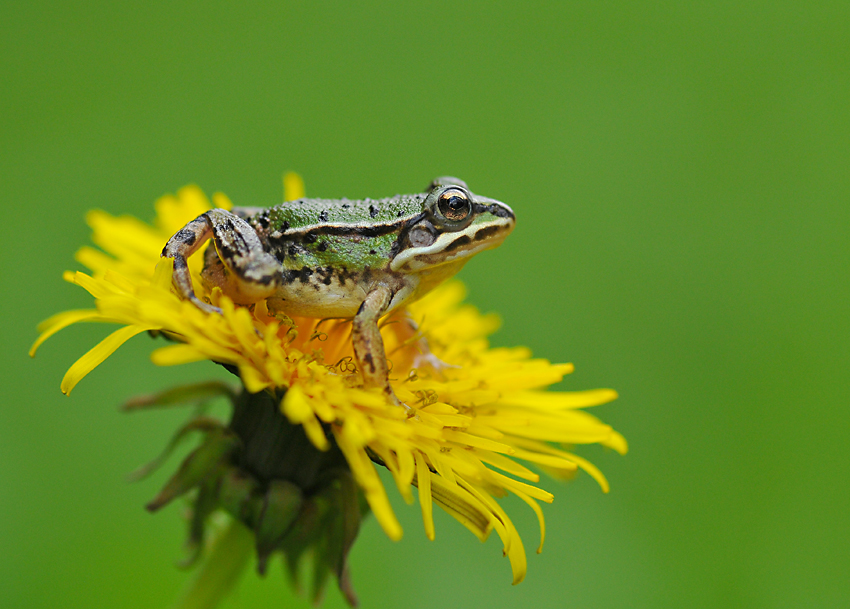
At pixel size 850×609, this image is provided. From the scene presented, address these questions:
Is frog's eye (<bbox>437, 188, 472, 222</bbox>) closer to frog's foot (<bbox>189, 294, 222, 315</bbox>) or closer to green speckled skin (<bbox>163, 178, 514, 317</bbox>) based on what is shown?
green speckled skin (<bbox>163, 178, 514, 317</bbox>)

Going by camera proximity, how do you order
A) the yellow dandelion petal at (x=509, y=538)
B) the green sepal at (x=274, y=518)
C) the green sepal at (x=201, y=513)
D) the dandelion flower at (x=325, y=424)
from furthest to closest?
the green sepal at (x=201, y=513) → the green sepal at (x=274, y=518) → the yellow dandelion petal at (x=509, y=538) → the dandelion flower at (x=325, y=424)

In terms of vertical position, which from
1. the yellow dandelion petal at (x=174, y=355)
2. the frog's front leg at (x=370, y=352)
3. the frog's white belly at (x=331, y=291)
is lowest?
the yellow dandelion petal at (x=174, y=355)

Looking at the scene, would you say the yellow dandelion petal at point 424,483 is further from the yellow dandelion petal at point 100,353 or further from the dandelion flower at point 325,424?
the yellow dandelion petal at point 100,353

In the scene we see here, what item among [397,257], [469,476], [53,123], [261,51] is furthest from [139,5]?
[469,476]

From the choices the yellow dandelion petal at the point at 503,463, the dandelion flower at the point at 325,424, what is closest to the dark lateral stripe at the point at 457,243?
the dandelion flower at the point at 325,424

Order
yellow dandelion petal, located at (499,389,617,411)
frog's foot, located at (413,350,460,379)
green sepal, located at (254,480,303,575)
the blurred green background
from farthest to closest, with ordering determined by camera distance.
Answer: the blurred green background → yellow dandelion petal, located at (499,389,617,411) → frog's foot, located at (413,350,460,379) → green sepal, located at (254,480,303,575)

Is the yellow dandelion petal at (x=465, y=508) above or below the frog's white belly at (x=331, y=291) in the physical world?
below

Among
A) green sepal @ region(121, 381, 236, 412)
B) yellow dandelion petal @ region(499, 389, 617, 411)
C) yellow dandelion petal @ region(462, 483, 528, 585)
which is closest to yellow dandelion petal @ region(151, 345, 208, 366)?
green sepal @ region(121, 381, 236, 412)

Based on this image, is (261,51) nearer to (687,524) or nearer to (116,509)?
(116,509)
